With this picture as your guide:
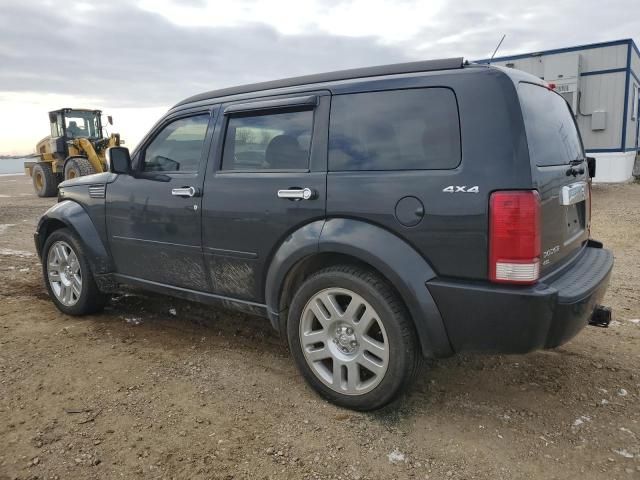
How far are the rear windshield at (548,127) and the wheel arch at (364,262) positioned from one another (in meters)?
0.78

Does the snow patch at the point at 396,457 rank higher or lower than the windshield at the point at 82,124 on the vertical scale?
lower

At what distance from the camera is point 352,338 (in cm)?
285

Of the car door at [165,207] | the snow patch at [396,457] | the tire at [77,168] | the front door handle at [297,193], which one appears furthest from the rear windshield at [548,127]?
the tire at [77,168]

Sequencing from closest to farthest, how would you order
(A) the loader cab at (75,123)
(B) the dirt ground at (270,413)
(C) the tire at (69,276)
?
(B) the dirt ground at (270,413) < (C) the tire at (69,276) < (A) the loader cab at (75,123)

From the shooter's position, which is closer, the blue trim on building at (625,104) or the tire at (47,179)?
the blue trim on building at (625,104)

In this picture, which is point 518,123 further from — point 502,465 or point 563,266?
point 502,465

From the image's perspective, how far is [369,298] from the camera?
2688mm

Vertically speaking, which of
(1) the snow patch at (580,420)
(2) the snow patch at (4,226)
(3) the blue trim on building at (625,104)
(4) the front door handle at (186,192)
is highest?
(3) the blue trim on building at (625,104)

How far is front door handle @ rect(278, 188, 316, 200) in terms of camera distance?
9.50 ft

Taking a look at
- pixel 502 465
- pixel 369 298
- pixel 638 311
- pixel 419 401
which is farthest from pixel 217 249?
pixel 638 311

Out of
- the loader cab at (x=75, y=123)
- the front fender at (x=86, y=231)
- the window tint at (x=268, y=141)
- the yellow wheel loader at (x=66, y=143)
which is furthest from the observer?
the loader cab at (x=75, y=123)

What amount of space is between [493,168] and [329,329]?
126 cm

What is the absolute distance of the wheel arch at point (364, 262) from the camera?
255 cm

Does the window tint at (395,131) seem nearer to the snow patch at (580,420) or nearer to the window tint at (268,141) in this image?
the window tint at (268,141)
